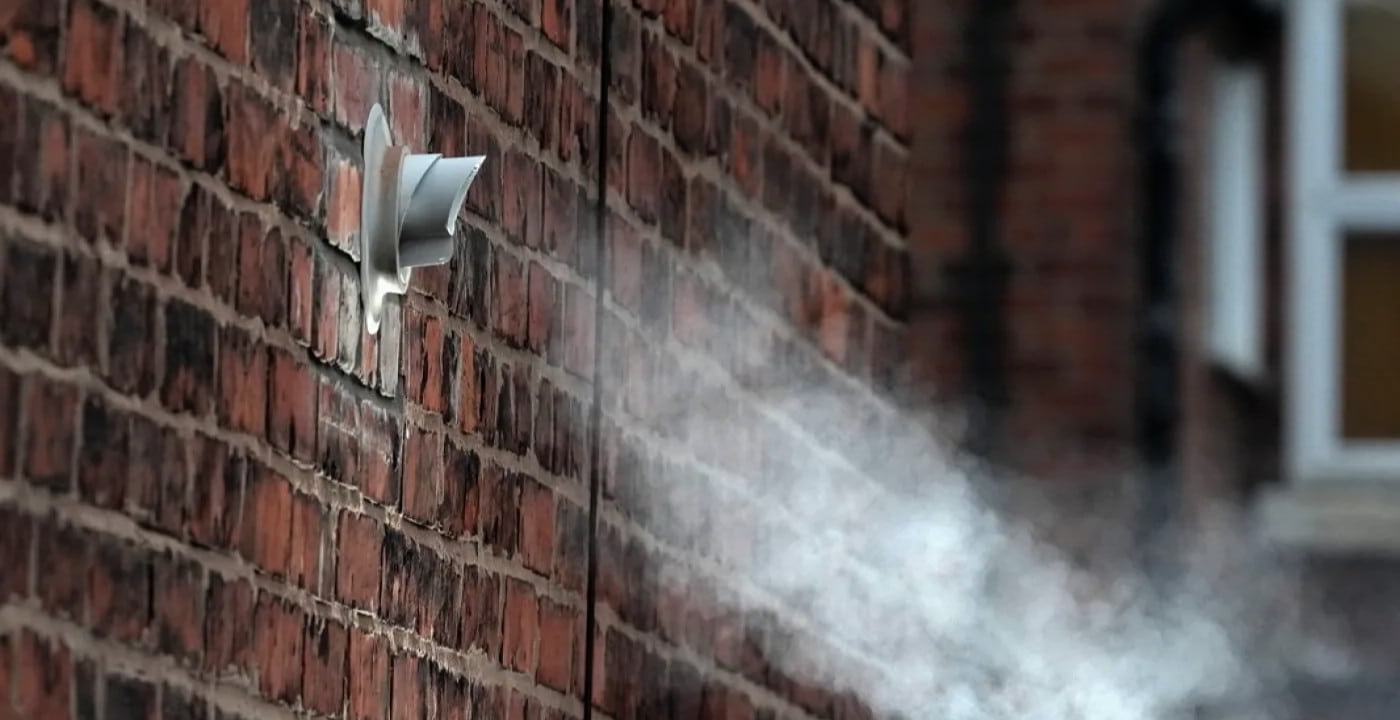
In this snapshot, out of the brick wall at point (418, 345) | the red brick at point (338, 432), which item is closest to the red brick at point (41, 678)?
the brick wall at point (418, 345)

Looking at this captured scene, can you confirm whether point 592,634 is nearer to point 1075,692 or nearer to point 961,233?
point 1075,692

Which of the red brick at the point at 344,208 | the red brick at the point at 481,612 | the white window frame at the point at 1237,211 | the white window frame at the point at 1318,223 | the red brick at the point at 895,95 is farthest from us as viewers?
the white window frame at the point at 1237,211

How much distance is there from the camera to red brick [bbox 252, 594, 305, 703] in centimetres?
199

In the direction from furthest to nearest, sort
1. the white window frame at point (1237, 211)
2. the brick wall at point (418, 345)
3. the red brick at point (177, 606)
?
the white window frame at point (1237, 211), the red brick at point (177, 606), the brick wall at point (418, 345)

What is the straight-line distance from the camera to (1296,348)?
744 cm

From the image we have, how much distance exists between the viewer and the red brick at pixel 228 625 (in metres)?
1.90

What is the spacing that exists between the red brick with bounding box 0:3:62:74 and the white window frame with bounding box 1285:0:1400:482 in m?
6.11

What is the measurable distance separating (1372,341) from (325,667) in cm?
576

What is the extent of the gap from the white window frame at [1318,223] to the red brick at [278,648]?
5.68 m

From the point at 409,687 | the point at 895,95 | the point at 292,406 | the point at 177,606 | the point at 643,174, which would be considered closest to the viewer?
the point at 177,606

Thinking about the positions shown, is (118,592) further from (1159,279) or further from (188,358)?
(1159,279)

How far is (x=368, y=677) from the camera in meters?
2.21

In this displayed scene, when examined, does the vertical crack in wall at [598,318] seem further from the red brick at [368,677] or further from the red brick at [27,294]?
the red brick at [27,294]

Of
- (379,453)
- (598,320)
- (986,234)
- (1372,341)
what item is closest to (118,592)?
(379,453)
